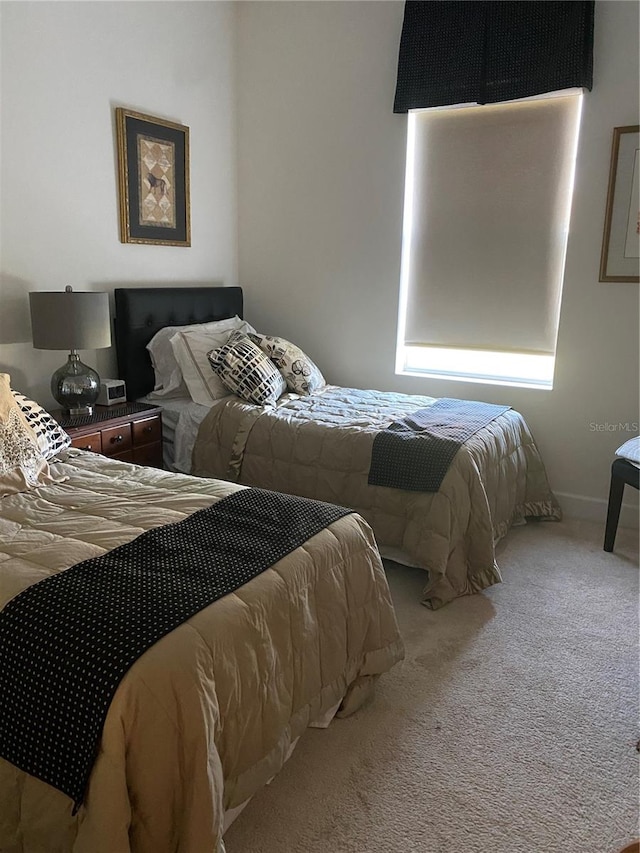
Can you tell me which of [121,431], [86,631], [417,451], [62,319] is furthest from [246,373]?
[86,631]

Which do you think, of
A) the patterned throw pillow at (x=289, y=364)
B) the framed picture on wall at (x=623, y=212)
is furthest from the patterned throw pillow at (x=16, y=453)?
the framed picture on wall at (x=623, y=212)

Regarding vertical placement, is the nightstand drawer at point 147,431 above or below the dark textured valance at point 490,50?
below

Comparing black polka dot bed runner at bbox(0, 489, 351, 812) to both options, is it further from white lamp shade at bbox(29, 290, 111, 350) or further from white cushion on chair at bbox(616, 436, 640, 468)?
white cushion on chair at bbox(616, 436, 640, 468)

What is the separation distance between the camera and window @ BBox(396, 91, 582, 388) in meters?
3.48

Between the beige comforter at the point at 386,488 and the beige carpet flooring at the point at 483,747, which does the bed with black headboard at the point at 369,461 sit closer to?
the beige comforter at the point at 386,488

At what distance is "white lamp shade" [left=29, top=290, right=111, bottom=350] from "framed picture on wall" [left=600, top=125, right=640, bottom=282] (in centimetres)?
261

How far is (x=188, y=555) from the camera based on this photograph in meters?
1.70

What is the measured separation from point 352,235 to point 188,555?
9.55ft

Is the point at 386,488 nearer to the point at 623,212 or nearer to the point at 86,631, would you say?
the point at 86,631

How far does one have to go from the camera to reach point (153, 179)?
3.66 m

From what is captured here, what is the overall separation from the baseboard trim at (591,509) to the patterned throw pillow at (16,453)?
111 inches

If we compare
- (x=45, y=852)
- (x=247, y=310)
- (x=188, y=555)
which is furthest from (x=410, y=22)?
(x=45, y=852)

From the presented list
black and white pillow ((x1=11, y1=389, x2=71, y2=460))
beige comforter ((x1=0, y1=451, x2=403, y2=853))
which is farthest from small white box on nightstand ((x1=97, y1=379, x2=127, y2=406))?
beige comforter ((x1=0, y1=451, x2=403, y2=853))

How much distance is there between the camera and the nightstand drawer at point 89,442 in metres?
2.86
